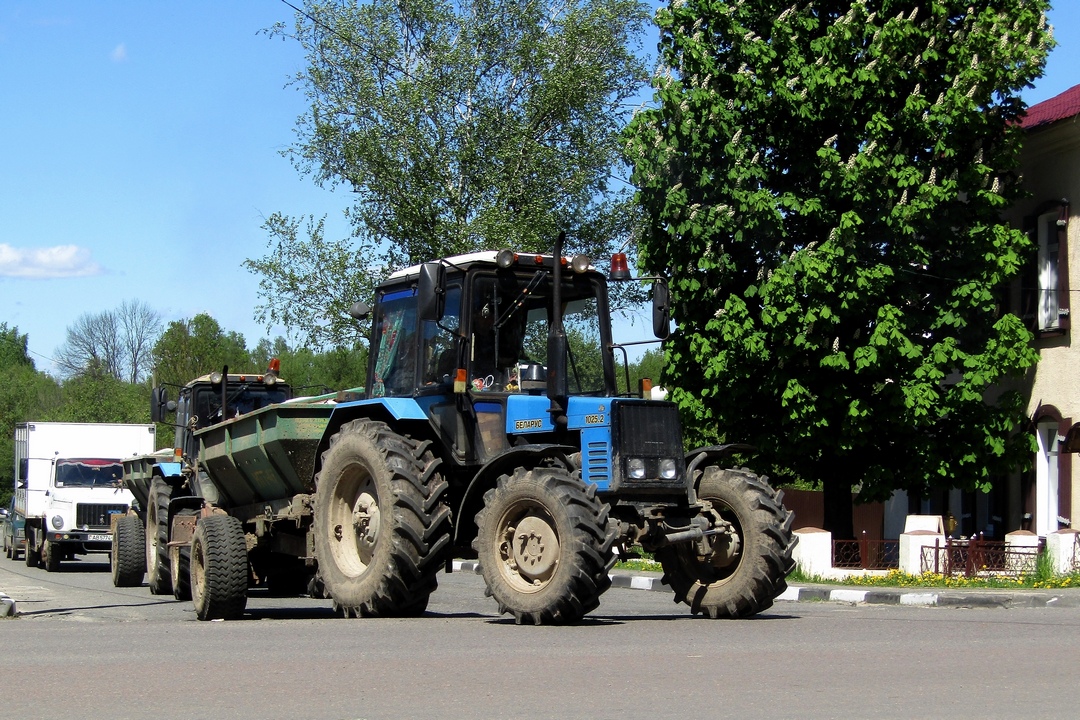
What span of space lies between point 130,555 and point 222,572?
28.3 ft

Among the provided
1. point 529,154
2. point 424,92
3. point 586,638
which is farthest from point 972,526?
point 586,638

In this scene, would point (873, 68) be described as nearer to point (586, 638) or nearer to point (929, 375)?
point (929, 375)

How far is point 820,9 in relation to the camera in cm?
2283

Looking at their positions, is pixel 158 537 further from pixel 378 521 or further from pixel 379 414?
pixel 378 521

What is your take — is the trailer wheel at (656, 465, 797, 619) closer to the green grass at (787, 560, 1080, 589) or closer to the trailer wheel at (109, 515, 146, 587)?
the green grass at (787, 560, 1080, 589)

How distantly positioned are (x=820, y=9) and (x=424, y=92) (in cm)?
1252

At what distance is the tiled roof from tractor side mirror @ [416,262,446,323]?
14043 mm

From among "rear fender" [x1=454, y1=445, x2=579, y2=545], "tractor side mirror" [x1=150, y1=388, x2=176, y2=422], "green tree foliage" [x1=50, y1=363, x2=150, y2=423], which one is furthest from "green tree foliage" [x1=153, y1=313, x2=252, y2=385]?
"rear fender" [x1=454, y1=445, x2=579, y2=545]

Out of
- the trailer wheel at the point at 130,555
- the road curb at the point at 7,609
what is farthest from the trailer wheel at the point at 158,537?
the road curb at the point at 7,609

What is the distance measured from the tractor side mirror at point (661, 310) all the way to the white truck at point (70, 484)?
63.8 ft

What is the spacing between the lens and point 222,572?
13.0 m

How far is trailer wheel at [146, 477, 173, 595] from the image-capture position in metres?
18.2

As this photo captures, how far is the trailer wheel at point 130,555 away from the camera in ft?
68.6

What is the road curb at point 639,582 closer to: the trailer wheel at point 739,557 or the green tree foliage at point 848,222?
the green tree foliage at point 848,222
